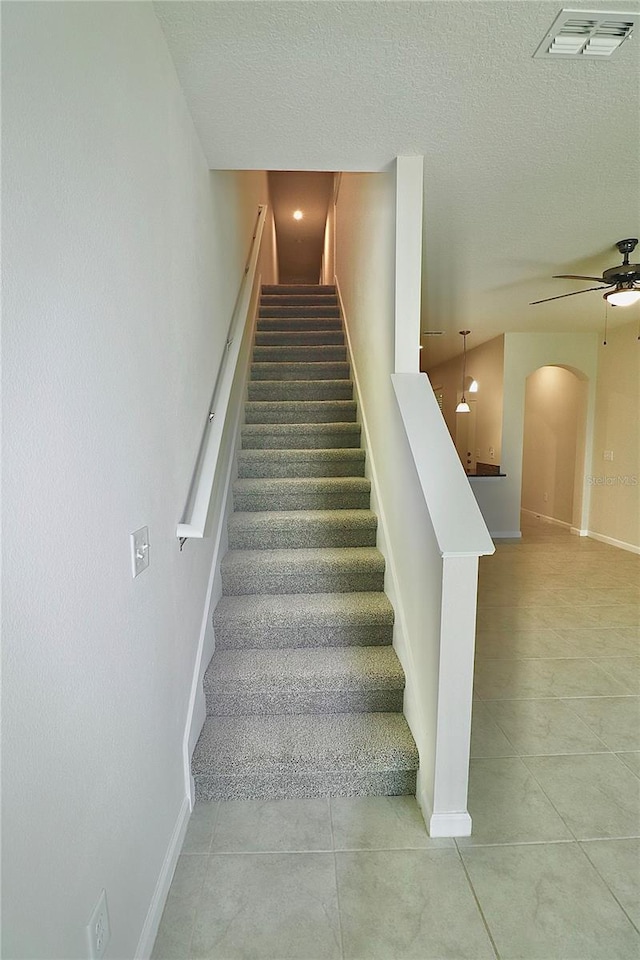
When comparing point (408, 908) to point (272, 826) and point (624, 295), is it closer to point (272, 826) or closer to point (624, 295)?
point (272, 826)

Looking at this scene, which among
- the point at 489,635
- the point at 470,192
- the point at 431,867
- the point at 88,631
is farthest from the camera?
the point at 489,635

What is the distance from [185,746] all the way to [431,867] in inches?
35.7

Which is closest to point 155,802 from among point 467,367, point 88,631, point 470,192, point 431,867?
point 88,631

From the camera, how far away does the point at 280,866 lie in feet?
4.90

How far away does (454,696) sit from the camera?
153cm

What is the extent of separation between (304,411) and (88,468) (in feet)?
9.02

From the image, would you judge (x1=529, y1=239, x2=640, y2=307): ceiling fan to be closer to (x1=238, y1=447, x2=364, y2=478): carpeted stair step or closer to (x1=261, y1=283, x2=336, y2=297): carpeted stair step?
(x1=238, y1=447, x2=364, y2=478): carpeted stair step

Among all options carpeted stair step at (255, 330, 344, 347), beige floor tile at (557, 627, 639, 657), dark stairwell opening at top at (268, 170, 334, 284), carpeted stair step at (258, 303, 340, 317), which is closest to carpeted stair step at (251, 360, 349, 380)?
carpeted stair step at (255, 330, 344, 347)

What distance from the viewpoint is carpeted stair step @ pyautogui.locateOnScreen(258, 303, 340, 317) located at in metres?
4.94

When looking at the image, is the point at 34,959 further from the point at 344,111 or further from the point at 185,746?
the point at 344,111

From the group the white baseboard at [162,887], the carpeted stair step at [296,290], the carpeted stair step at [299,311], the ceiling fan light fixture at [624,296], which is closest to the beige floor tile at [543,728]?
the white baseboard at [162,887]

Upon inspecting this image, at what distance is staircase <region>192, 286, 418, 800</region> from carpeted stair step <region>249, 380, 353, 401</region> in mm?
386

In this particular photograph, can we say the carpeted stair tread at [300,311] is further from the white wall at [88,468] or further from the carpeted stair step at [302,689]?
the carpeted stair step at [302,689]

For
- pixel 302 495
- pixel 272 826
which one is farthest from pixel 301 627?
pixel 302 495
